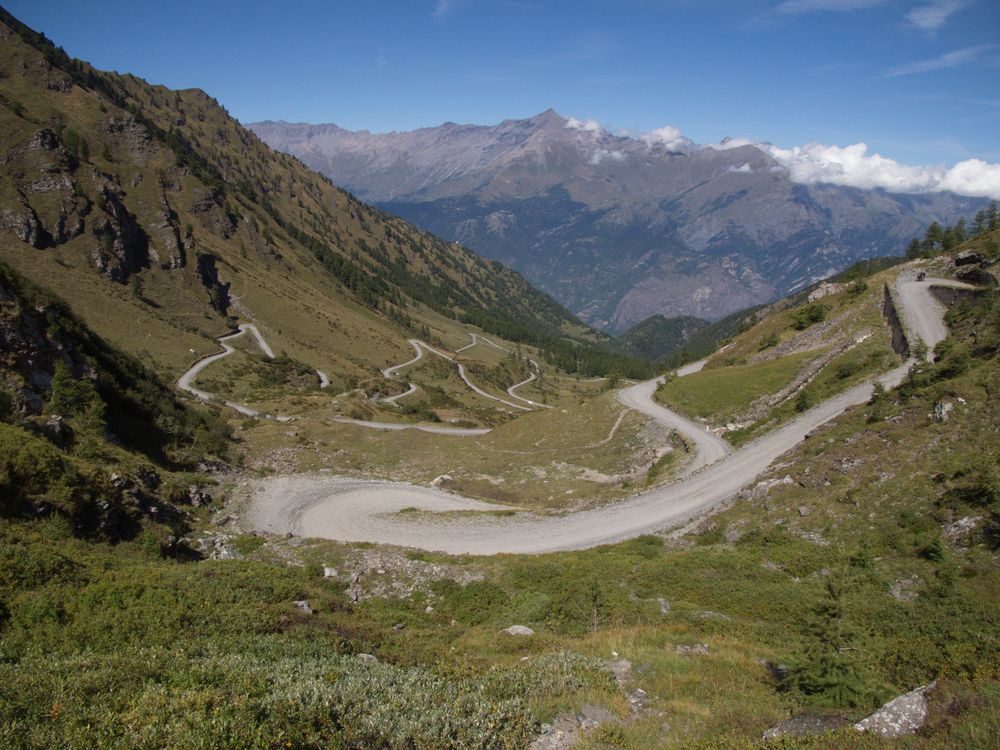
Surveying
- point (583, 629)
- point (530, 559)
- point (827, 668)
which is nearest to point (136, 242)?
point (530, 559)

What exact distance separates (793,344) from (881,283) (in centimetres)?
1953

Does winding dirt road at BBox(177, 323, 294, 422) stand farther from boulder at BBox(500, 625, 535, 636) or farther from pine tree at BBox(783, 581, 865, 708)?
pine tree at BBox(783, 581, 865, 708)

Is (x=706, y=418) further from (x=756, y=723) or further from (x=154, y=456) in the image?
(x=154, y=456)

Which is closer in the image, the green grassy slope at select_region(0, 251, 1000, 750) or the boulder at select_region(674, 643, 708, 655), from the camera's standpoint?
the green grassy slope at select_region(0, 251, 1000, 750)

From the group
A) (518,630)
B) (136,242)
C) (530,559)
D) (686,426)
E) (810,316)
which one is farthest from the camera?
(136,242)

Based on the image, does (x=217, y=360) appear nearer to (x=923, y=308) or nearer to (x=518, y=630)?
(x=518, y=630)

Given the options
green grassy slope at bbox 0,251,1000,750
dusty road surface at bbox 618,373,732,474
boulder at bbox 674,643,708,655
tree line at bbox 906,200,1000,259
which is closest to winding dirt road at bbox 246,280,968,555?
dusty road surface at bbox 618,373,732,474

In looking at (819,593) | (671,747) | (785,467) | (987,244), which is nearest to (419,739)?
(671,747)

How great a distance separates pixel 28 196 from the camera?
341 feet

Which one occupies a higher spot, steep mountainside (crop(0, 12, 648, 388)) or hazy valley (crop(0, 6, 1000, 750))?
steep mountainside (crop(0, 12, 648, 388))

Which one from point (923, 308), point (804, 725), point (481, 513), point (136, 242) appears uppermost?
point (136, 242)

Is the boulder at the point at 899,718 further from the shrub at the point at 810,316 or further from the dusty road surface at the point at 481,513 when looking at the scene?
the shrub at the point at 810,316

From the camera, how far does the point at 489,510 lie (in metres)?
37.8

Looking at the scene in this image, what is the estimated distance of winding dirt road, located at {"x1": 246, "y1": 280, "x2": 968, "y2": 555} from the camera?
3131 cm
